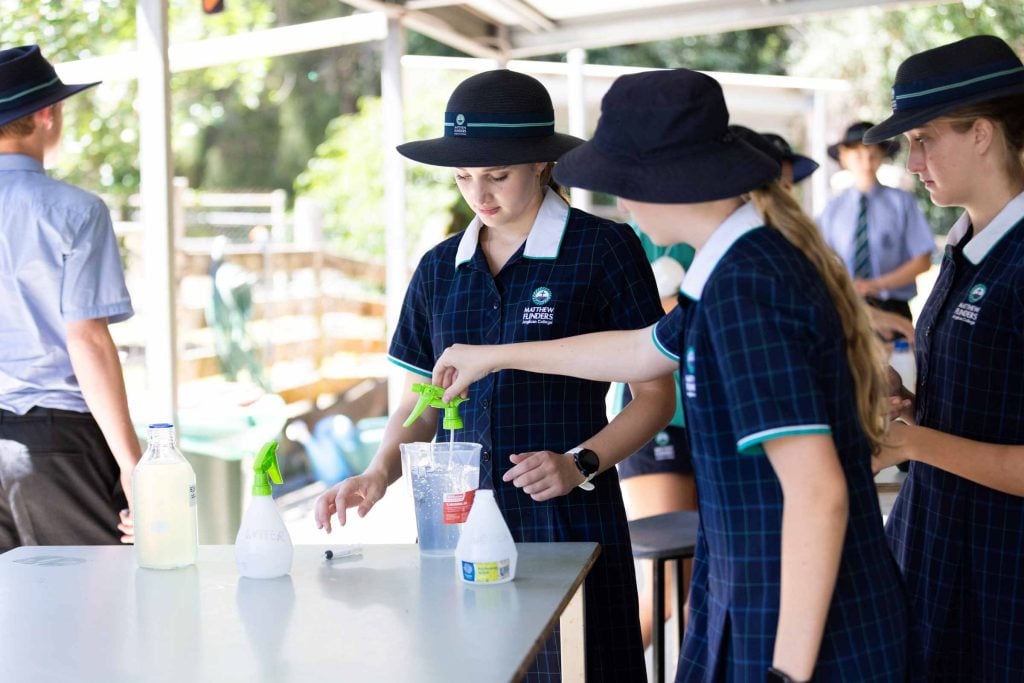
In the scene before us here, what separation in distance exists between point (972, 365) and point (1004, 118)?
0.44 m

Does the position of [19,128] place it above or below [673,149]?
above

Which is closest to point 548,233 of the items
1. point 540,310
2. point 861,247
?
point 540,310

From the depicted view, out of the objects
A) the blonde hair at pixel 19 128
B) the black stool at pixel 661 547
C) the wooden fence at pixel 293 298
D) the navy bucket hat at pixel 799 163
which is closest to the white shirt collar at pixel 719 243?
the black stool at pixel 661 547

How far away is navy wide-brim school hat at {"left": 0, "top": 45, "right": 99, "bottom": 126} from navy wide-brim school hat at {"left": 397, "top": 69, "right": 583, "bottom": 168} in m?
0.92

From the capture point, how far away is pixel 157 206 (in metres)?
3.65

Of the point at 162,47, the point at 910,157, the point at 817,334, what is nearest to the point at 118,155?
the point at 162,47

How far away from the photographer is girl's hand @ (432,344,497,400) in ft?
6.62

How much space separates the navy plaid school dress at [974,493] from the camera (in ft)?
6.55

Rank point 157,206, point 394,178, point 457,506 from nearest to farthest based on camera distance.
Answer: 1. point 457,506
2. point 157,206
3. point 394,178

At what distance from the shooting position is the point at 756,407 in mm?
1475

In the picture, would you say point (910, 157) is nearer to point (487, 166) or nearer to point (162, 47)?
point (487, 166)

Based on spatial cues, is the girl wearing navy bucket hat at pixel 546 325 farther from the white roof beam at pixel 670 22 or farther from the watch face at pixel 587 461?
the white roof beam at pixel 670 22

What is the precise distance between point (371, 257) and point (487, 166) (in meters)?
10.4

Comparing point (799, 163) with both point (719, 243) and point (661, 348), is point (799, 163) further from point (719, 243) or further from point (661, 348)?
point (719, 243)
